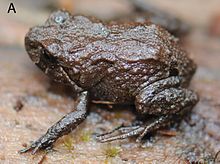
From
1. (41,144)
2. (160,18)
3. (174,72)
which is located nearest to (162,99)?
(174,72)

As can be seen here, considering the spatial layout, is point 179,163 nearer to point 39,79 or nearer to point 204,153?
point 204,153

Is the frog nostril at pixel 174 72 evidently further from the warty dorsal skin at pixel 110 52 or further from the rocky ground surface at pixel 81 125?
the rocky ground surface at pixel 81 125

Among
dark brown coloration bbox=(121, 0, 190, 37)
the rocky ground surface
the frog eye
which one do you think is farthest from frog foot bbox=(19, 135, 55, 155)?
dark brown coloration bbox=(121, 0, 190, 37)

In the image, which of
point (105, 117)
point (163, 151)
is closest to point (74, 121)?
point (105, 117)

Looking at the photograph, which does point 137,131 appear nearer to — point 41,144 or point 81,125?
point 81,125

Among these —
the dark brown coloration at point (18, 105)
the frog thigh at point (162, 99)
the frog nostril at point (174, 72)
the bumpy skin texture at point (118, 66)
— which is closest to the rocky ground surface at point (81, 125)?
the dark brown coloration at point (18, 105)

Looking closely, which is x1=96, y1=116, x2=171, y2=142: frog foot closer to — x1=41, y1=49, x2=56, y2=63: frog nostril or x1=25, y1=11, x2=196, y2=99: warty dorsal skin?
x1=25, y1=11, x2=196, y2=99: warty dorsal skin
